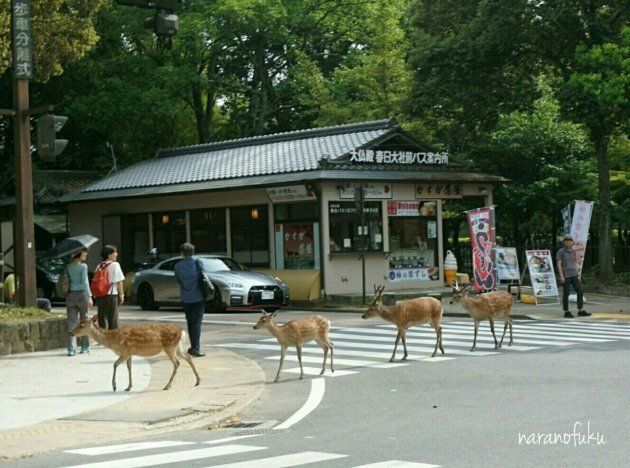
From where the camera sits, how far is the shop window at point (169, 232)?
35.4 meters

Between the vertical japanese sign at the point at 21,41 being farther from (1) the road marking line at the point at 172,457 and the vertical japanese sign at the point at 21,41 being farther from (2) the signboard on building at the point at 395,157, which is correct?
(2) the signboard on building at the point at 395,157

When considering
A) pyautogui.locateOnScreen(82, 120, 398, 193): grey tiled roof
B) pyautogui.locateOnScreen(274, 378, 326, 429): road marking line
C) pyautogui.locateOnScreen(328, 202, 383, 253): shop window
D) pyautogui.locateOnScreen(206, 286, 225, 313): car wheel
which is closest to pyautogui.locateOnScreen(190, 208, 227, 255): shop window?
pyautogui.locateOnScreen(82, 120, 398, 193): grey tiled roof

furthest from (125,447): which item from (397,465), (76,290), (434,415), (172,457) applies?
(76,290)

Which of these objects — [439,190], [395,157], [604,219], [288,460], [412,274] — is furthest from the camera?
[439,190]

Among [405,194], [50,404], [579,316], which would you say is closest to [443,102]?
[405,194]

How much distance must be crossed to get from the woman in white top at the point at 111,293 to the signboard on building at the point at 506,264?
504 inches

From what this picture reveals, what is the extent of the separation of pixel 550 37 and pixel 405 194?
6.66 meters

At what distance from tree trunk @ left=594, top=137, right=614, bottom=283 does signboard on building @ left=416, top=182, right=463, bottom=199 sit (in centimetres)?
484

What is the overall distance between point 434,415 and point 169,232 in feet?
87.5

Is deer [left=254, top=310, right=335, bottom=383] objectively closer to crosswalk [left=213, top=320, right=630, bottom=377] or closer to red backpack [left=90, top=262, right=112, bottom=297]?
crosswalk [left=213, top=320, right=630, bottom=377]

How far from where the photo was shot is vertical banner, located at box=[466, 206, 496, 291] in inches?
1050

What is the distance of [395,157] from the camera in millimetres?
31766

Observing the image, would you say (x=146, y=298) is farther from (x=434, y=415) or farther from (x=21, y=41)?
(x=434, y=415)

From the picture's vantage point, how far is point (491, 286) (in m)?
26.6
